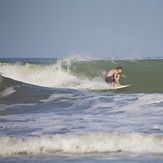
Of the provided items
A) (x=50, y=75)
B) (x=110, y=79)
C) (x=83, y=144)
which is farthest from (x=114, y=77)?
(x=83, y=144)

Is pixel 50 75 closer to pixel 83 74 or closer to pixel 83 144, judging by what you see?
pixel 83 74

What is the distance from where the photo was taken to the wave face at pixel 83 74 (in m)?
13.5

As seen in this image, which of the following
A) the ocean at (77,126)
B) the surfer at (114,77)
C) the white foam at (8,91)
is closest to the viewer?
the ocean at (77,126)

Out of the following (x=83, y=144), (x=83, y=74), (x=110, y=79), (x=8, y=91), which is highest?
(x=83, y=74)

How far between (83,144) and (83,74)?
10.6 metres

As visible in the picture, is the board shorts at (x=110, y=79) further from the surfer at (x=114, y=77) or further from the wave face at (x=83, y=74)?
the wave face at (x=83, y=74)

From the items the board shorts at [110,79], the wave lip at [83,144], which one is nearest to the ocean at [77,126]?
the wave lip at [83,144]

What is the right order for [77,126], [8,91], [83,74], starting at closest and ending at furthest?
[77,126] → [8,91] → [83,74]

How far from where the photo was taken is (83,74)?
15.4 metres

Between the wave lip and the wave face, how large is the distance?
22.5ft

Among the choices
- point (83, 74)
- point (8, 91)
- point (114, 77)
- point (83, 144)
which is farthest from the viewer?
point (83, 74)

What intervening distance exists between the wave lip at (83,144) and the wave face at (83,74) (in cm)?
687

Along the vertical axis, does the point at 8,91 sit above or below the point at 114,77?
below

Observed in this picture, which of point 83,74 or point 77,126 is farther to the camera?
point 83,74
